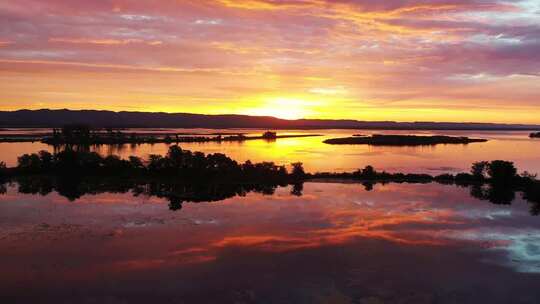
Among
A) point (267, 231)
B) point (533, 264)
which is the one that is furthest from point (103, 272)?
point (533, 264)

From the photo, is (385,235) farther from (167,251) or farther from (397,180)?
(397,180)

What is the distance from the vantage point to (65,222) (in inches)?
1251

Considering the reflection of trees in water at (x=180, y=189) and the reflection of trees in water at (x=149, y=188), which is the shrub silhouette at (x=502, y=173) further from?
the reflection of trees in water at (x=149, y=188)

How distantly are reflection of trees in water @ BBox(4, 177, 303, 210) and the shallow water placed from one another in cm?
341

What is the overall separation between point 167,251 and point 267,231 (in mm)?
6878

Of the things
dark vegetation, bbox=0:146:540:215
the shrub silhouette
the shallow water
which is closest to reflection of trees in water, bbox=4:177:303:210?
dark vegetation, bbox=0:146:540:215

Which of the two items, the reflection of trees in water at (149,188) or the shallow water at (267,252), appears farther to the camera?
the reflection of trees in water at (149,188)

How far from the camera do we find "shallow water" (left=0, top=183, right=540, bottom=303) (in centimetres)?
2012

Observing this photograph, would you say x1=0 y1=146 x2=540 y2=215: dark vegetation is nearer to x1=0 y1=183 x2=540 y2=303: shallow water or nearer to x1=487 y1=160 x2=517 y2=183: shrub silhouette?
x1=487 y1=160 x2=517 y2=183: shrub silhouette

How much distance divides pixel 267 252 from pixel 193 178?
29.2 m

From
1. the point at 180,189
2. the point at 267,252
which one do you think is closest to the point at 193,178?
the point at 180,189

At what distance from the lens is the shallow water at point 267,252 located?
20125mm

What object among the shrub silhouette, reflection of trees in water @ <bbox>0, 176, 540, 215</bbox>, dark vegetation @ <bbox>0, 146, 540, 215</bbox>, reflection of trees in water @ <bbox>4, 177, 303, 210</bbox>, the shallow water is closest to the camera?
the shallow water

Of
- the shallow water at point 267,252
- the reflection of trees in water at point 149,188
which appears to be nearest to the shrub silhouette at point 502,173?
the shallow water at point 267,252
